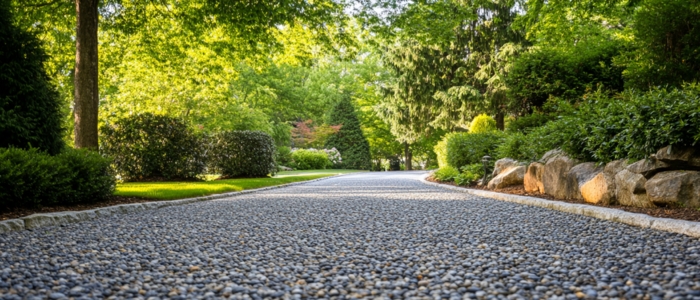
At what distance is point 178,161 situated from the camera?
41.5 ft

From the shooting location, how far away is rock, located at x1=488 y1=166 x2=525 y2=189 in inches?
332

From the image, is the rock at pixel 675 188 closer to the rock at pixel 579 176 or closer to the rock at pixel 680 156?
the rock at pixel 680 156

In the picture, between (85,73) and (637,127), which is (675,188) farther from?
(85,73)

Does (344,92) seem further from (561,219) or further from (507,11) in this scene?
(561,219)

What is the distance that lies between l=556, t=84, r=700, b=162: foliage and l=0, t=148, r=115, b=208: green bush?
716 centimetres

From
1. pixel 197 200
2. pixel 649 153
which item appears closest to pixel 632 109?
pixel 649 153

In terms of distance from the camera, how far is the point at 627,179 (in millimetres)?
5164

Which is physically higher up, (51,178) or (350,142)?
(350,142)

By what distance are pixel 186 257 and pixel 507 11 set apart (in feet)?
59.3

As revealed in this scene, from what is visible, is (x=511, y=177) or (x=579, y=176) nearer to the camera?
(x=579, y=176)

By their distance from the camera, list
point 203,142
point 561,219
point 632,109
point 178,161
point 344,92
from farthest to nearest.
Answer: point 344,92
point 203,142
point 178,161
point 632,109
point 561,219

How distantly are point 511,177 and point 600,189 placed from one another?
2911 mm

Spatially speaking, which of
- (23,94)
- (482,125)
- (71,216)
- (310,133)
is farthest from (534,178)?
(310,133)

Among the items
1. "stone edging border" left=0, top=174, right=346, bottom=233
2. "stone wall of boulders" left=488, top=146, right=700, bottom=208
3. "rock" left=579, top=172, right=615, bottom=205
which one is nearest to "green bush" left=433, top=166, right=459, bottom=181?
"stone wall of boulders" left=488, top=146, right=700, bottom=208
